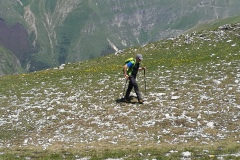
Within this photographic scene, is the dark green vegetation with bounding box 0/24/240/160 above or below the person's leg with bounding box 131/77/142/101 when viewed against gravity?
below

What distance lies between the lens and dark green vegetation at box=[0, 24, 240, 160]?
14766 mm

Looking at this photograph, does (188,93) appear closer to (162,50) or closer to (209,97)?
(209,97)

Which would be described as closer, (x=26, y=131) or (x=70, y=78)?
(x=26, y=131)

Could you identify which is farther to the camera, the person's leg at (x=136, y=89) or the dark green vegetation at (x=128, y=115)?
the person's leg at (x=136, y=89)

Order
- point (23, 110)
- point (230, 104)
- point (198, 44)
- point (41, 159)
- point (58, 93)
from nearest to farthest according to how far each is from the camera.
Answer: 1. point (41, 159)
2. point (230, 104)
3. point (23, 110)
4. point (58, 93)
5. point (198, 44)

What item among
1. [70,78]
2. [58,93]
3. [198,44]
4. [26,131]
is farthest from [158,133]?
[198,44]

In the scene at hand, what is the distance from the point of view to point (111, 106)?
22.2 meters

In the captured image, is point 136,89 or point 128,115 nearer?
point 128,115

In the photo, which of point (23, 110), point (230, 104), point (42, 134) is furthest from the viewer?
point (23, 110)

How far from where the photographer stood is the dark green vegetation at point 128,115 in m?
14.8

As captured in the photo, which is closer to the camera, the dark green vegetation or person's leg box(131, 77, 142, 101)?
the dark green vegetation

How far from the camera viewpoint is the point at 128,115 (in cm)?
2002

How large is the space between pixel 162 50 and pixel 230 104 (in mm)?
25675

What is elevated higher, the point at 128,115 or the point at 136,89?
the point at 136,89
